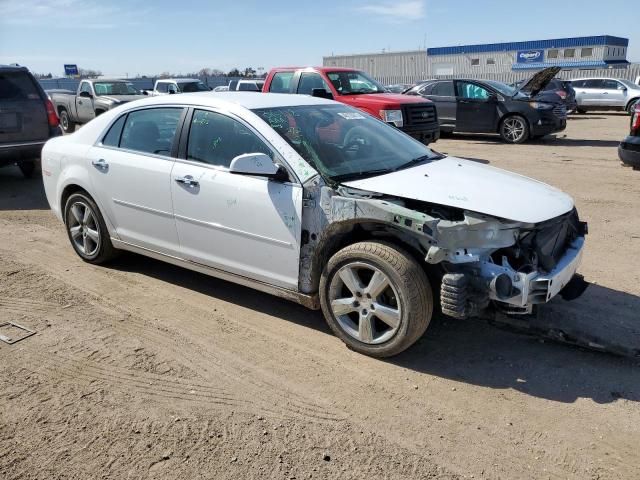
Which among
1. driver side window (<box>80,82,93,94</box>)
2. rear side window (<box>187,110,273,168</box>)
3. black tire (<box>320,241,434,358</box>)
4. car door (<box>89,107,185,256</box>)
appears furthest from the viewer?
driver side window (<box>80,82,93,94</box>)

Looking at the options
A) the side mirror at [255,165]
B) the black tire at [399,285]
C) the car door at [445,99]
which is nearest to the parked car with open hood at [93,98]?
the car door at [445,99]

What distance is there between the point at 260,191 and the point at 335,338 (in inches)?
46.2

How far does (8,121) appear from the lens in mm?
8953

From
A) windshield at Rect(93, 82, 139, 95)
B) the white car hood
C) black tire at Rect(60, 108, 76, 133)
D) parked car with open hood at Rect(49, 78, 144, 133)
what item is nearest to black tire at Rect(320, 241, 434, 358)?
the white car hood

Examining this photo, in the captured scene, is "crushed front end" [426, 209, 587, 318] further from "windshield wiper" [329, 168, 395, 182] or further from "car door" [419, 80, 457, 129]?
"car door" [419, 80, 457, 129]

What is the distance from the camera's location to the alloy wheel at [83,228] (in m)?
5.45

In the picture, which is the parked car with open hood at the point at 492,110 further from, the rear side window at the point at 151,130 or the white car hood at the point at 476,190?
the rear side window at the point at 151,130

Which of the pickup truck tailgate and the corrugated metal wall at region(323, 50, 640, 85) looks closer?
the pickup truck tailgate

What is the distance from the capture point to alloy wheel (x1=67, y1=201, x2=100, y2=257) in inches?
215

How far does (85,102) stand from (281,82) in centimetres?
865

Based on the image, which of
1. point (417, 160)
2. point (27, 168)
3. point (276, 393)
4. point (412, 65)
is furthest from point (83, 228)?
point (412, 65)

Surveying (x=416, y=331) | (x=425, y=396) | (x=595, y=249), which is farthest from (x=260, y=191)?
(x=595, y=249)

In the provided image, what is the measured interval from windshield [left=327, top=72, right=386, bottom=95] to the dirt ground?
763cm

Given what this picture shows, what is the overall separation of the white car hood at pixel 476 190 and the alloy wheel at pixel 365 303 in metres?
0.55
